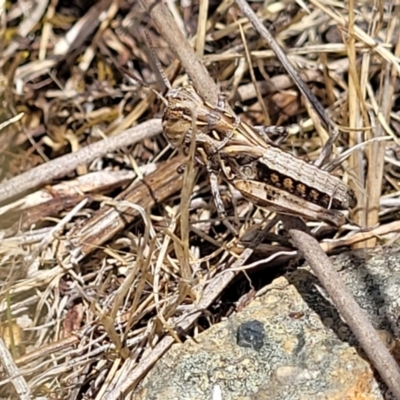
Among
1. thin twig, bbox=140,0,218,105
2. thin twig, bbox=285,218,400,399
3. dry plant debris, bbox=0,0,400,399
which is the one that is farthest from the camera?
thin twig, bbox=140,0,218,105

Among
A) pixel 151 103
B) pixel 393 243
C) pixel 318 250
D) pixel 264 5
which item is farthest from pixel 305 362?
pixel 264 5

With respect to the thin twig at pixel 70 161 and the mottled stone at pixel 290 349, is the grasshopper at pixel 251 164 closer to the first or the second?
the mottled stone at pixel 290 349

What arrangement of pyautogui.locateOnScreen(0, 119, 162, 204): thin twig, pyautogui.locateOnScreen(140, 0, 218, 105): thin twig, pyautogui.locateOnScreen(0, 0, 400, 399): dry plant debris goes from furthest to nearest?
1. pyautogui.locateOnScreen(0, 119, 162, 204): thin twig
2. pyautogui.locateOnScreen(140, 0, 218, 105): thin twig
3. pyautogui.locateOnScreen(0, 0, 400, 399): dry plant debris

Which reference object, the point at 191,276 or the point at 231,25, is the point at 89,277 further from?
the point at 231,25

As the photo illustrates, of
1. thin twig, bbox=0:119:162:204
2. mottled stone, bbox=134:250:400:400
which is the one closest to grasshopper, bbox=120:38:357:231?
mottled stone, bbox=134:250:400:400

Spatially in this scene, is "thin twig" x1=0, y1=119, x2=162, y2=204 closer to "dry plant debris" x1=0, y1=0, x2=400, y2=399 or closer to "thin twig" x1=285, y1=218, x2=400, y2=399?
"dry plant debris" x1=0, y1=0, x2=400, y2=399

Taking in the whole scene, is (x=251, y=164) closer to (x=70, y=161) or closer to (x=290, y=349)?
(x=290, y=349)
